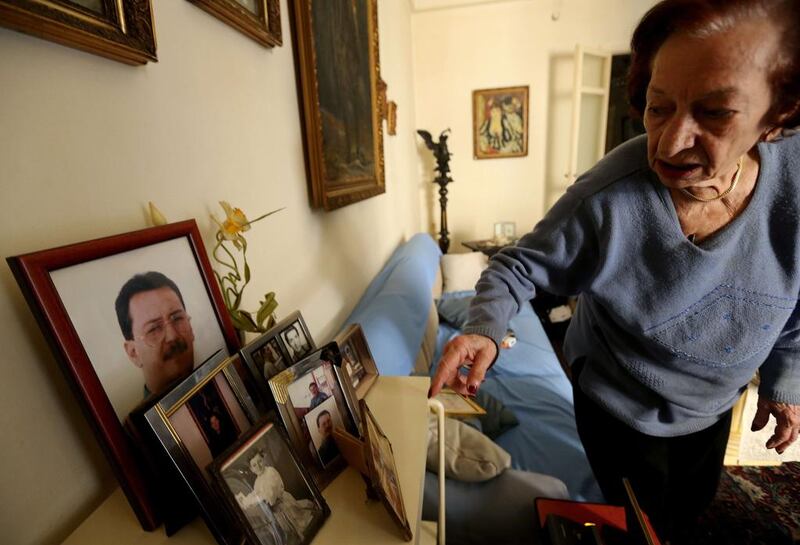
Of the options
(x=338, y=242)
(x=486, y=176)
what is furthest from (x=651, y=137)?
(x=486, y=176)

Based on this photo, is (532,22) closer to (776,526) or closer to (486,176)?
(486,176)

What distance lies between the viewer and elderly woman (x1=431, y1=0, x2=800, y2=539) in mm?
558

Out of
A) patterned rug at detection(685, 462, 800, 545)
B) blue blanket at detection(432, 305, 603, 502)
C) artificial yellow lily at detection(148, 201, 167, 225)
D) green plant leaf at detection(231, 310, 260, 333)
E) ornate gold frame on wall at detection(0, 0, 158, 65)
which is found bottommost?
patterned rug at detection(685, 462, 800, 545)

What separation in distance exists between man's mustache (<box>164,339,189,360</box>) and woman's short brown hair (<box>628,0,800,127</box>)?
860 mm

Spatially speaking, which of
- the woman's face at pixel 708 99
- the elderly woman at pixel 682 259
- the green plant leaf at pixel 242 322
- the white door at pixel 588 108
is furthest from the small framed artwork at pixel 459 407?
the white door at pixel 588 108

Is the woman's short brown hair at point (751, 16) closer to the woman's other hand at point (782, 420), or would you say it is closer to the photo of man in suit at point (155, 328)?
the woman's other hand at point (782, 420)

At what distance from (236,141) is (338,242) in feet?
1.97

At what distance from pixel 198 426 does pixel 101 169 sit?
35 centimetres

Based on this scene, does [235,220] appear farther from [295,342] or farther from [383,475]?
[383,475]

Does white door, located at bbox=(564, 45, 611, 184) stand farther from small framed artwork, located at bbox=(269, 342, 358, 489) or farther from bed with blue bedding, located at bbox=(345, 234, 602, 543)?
small framed artwork, located at bbox=(269, 342, 358, 489)

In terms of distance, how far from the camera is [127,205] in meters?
0.53

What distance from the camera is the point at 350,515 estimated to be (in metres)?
0.49

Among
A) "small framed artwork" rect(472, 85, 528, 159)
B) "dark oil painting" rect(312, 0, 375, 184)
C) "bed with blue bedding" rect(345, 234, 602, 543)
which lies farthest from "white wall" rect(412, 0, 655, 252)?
"dark oil painting" rect(312, 0, 375, 184)

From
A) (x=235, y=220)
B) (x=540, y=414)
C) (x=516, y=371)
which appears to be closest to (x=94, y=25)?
(x=235, y=220)
